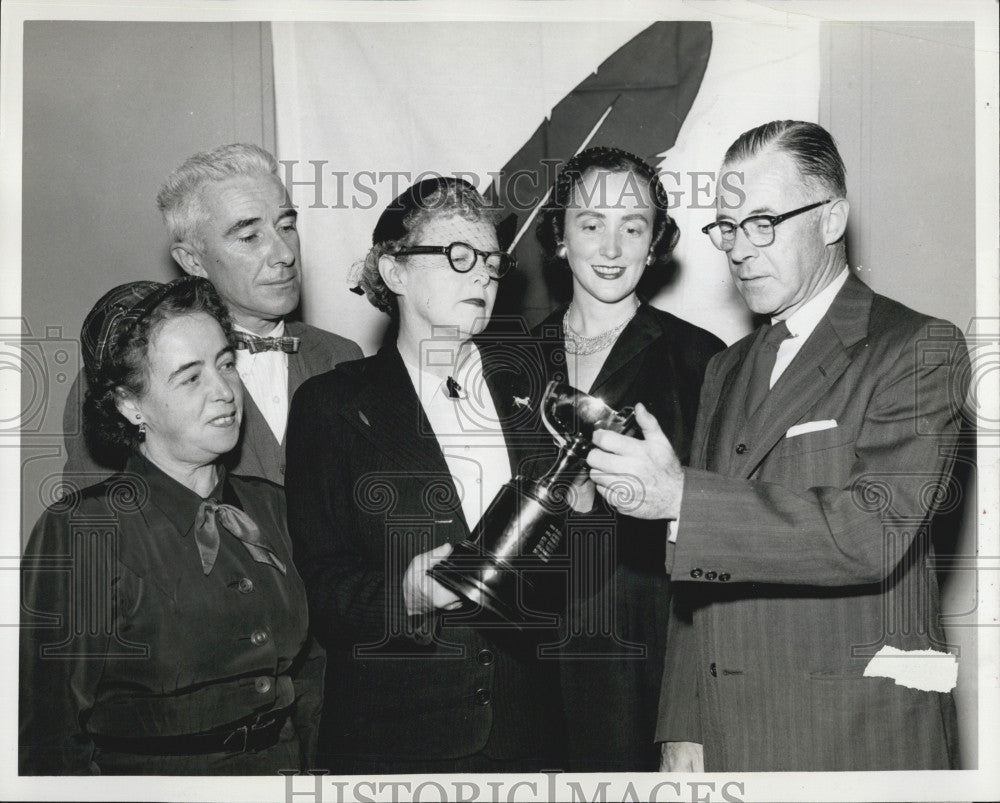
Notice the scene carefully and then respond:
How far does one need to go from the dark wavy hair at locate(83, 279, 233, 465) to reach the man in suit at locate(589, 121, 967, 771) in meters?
1.27

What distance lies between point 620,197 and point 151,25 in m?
1.60

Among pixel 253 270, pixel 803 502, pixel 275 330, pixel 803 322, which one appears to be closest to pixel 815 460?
pixel 803 502

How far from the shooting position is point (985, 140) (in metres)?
3.41

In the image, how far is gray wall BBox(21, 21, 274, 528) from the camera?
3.34 m

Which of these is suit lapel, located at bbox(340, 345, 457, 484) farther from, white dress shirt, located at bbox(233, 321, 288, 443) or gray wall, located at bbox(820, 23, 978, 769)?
gray wall, located at bbox(820, 23, 978, 769)

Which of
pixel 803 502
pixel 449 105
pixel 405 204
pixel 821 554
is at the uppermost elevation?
pixel 449 105

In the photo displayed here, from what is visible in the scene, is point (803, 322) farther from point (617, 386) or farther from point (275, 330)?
point (275, 330)

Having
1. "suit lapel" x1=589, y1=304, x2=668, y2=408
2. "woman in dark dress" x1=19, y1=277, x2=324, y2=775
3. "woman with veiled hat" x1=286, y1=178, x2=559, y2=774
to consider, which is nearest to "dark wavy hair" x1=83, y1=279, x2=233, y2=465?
"woman in dark dress" x1=19, y1=277, x2=324, y2=775

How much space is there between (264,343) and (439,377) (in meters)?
0.55

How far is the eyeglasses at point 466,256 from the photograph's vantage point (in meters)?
3.16

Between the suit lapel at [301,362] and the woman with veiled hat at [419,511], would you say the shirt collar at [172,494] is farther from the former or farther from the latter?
the suit lapel at [301,362]

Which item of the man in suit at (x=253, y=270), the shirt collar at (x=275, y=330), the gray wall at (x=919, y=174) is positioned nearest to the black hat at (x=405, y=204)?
the man in suit at (x=253, y=270)

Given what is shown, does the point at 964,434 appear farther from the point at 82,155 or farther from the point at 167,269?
the point at 82,155

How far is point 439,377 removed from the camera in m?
3.18
